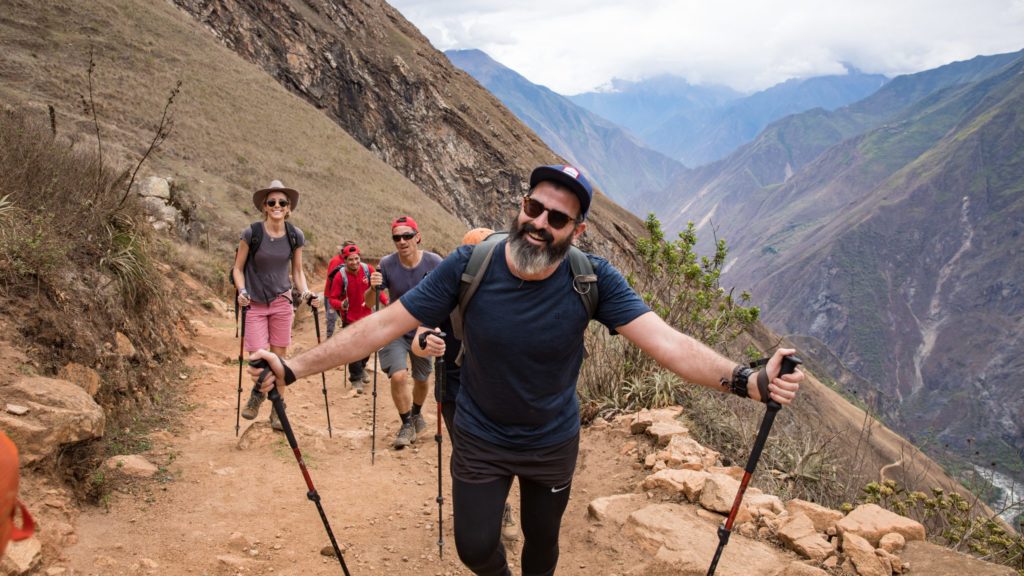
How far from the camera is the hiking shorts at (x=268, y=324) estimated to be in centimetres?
618

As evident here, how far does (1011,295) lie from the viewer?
145 metres

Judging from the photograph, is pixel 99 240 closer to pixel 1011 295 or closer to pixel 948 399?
pixel 948 399

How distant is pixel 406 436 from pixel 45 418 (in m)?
3.34

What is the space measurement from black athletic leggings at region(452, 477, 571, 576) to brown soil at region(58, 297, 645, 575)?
4.56 feet

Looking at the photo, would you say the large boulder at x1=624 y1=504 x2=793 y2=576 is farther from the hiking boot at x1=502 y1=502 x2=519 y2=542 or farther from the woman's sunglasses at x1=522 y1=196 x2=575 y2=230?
the woman's sunglasses at x1=522 y1=196 x2=575 y2=230

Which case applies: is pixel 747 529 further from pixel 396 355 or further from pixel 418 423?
pixel 418 423

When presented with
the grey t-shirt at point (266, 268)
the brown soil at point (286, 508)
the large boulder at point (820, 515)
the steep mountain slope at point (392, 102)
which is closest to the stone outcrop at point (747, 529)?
the large boulder at point (820, 515)

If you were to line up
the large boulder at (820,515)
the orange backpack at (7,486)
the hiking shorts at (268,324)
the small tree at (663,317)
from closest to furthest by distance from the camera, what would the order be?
the orange backpack at (7,486) → the large boulder at (820,515) → the hiking shorts at (268,324) → the small tree at (663,317)

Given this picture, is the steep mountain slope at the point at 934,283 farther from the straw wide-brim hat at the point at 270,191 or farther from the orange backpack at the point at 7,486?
the orange backpack at the point at 7,486

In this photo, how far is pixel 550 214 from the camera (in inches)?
114

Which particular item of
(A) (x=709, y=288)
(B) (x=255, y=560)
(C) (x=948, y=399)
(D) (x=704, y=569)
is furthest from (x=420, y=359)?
(C) (x=948, y=399)

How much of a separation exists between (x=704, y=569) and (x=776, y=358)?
220cm

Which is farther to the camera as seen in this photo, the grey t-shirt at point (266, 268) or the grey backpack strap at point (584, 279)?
the grey t-shirt at point (266, 268)

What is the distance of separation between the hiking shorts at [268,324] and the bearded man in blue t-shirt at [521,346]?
3626 millimetres
